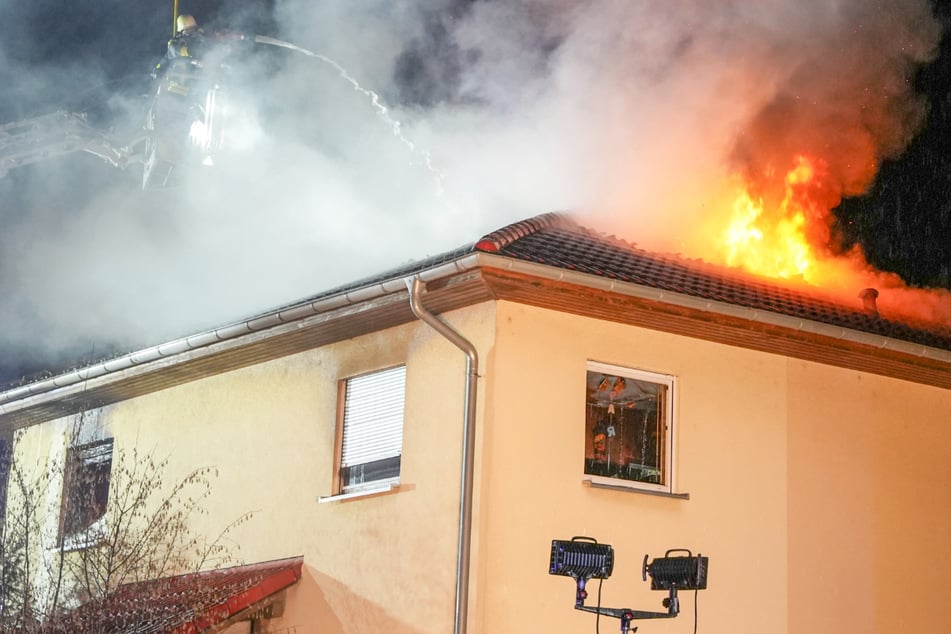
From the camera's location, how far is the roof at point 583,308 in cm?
1085

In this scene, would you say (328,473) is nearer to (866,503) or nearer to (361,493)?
(361,493)

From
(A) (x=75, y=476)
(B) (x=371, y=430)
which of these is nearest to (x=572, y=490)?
(B) (x=371, y=430)

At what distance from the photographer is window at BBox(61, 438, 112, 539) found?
14273 millimetres

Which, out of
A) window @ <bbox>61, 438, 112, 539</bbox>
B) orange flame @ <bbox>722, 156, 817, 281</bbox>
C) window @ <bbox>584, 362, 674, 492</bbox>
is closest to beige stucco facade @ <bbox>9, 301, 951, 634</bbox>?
window @ <bbox>584, 362, 674, 492</bbox>

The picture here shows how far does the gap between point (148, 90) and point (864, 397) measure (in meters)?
15.3

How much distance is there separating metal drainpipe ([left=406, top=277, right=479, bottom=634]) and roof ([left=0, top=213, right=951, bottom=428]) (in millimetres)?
233

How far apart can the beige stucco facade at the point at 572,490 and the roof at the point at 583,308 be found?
18cm

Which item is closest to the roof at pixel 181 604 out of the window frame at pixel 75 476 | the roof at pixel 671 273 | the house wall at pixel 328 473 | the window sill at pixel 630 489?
the house wall at pixel 328 473

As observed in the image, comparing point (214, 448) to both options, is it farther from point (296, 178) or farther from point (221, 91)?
point (221, 91)

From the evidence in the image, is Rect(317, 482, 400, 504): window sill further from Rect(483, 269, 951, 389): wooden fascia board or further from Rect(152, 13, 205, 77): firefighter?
Rect(152, 13, 205, 77): firefighter

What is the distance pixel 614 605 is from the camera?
35.9 feet

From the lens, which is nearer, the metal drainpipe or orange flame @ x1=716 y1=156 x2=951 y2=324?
the metal drainpipe

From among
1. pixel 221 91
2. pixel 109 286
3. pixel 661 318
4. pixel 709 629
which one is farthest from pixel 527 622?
pixel 221 91

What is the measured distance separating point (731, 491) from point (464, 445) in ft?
8.51
